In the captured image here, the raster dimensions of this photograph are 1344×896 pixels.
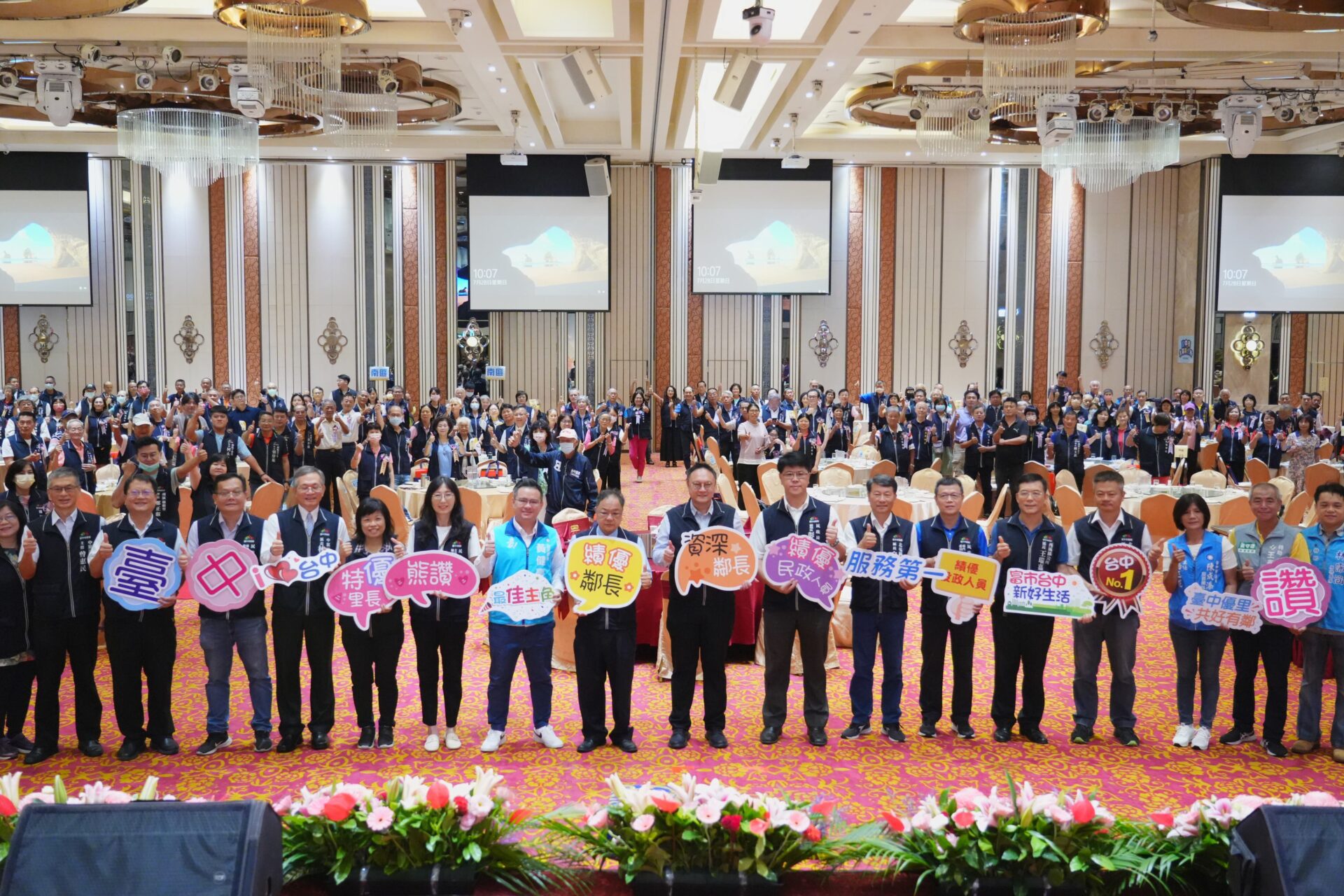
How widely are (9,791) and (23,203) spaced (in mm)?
17023

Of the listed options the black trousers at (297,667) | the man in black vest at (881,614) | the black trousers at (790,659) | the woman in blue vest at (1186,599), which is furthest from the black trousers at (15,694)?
the woman in blue vest at (1186,599)

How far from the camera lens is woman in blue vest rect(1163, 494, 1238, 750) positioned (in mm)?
4965

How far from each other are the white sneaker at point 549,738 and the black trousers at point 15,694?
2.26m

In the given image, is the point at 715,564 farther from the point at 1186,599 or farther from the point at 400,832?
the point at 1186,599

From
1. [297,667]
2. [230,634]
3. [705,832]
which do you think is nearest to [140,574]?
[230,634]

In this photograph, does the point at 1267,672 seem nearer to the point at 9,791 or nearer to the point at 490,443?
the point at 9,791

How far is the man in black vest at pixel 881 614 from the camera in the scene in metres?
5.03

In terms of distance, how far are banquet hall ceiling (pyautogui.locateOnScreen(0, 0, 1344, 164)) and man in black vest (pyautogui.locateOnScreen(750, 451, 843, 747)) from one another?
5.80 meters

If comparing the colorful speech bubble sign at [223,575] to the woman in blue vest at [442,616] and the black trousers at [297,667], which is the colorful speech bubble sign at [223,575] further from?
the woman in blue vest at [442,616]

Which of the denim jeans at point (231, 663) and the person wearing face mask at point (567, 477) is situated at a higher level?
the person wearing face mask at point (567, 477)

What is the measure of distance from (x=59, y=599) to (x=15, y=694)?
499mm

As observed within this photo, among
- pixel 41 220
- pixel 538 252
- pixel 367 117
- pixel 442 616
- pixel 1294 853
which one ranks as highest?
pixel 41 220

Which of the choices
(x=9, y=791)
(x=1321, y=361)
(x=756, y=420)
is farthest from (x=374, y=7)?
(x=1321, y=361)

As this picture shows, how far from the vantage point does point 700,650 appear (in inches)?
199
